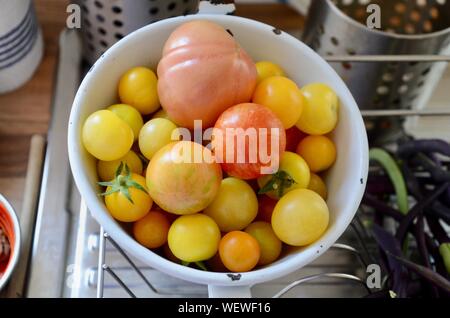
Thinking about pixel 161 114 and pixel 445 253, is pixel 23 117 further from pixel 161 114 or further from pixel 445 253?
pixel 445 253

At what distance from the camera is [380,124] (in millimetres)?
644

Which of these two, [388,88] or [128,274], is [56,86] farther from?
[388,88]

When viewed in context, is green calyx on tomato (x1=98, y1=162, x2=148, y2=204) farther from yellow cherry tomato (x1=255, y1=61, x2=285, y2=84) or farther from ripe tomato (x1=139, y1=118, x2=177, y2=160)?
yellow cherry tomato (x1=255, y1=61, x2=285, y2=84)

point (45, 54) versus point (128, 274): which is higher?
point (45, 54)

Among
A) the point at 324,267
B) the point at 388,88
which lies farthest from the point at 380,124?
the point at 324,267

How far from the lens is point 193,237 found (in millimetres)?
405

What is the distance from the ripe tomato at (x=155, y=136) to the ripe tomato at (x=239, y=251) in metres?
0.08

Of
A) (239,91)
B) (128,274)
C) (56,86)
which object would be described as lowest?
(128,274)

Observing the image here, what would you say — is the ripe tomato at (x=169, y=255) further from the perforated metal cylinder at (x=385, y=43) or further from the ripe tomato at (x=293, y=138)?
the perforated metal cylinder at (x=385, y=43)

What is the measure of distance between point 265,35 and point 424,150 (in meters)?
0.21

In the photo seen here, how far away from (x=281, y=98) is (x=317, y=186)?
84 millimetres

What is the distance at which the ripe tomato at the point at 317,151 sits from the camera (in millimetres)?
460

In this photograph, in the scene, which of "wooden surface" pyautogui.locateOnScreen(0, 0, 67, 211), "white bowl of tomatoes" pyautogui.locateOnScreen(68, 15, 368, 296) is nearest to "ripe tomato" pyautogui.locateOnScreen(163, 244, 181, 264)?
"white bowl of tomatoes" pyautogui.locateOnScreen(68, 15, 368, 296)

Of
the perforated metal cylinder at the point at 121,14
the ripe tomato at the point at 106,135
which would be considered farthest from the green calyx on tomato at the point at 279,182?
the perforated metal cylinder at the point at 121,14
